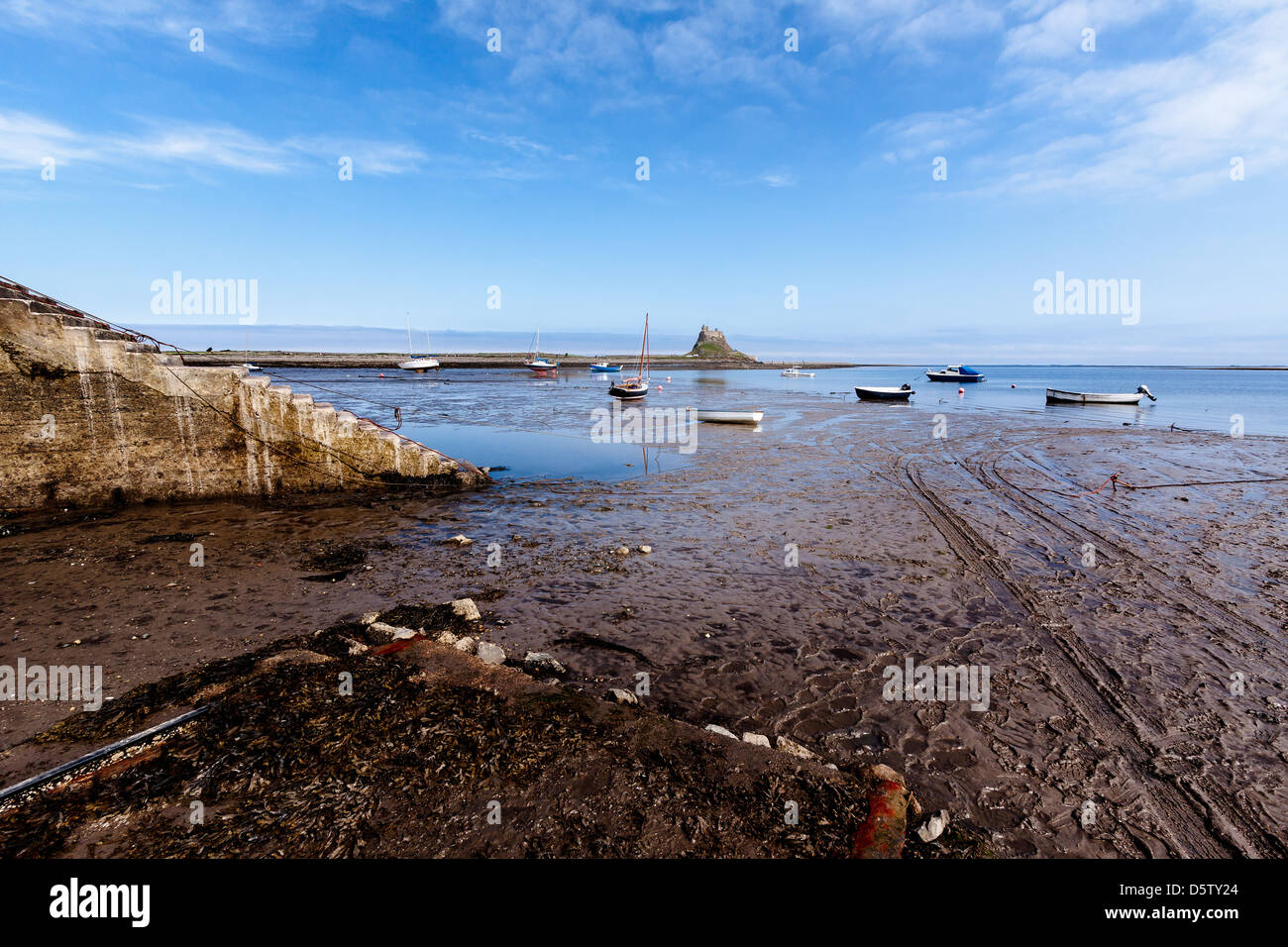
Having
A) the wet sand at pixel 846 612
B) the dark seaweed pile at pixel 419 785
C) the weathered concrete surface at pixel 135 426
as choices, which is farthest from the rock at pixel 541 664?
the weathered concrete surface at pixel 135 426

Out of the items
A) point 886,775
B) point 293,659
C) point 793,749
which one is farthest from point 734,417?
point 886,775

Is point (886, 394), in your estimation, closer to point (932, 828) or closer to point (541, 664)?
point (541, 664)

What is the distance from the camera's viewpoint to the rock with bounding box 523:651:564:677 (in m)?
6.77

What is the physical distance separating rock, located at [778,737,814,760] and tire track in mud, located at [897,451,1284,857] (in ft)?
9.67

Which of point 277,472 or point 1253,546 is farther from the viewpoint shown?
point 277,472

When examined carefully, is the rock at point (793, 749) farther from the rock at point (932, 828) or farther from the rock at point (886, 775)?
the rock at point (932, 828)

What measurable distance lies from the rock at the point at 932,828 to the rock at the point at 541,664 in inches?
162

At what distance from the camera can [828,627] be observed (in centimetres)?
834

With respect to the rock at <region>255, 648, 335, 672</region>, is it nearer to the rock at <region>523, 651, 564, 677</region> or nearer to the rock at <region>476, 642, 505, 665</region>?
the rock at <region>476, 642, 505, 665</region>

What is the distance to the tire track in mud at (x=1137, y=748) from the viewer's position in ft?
15.0
